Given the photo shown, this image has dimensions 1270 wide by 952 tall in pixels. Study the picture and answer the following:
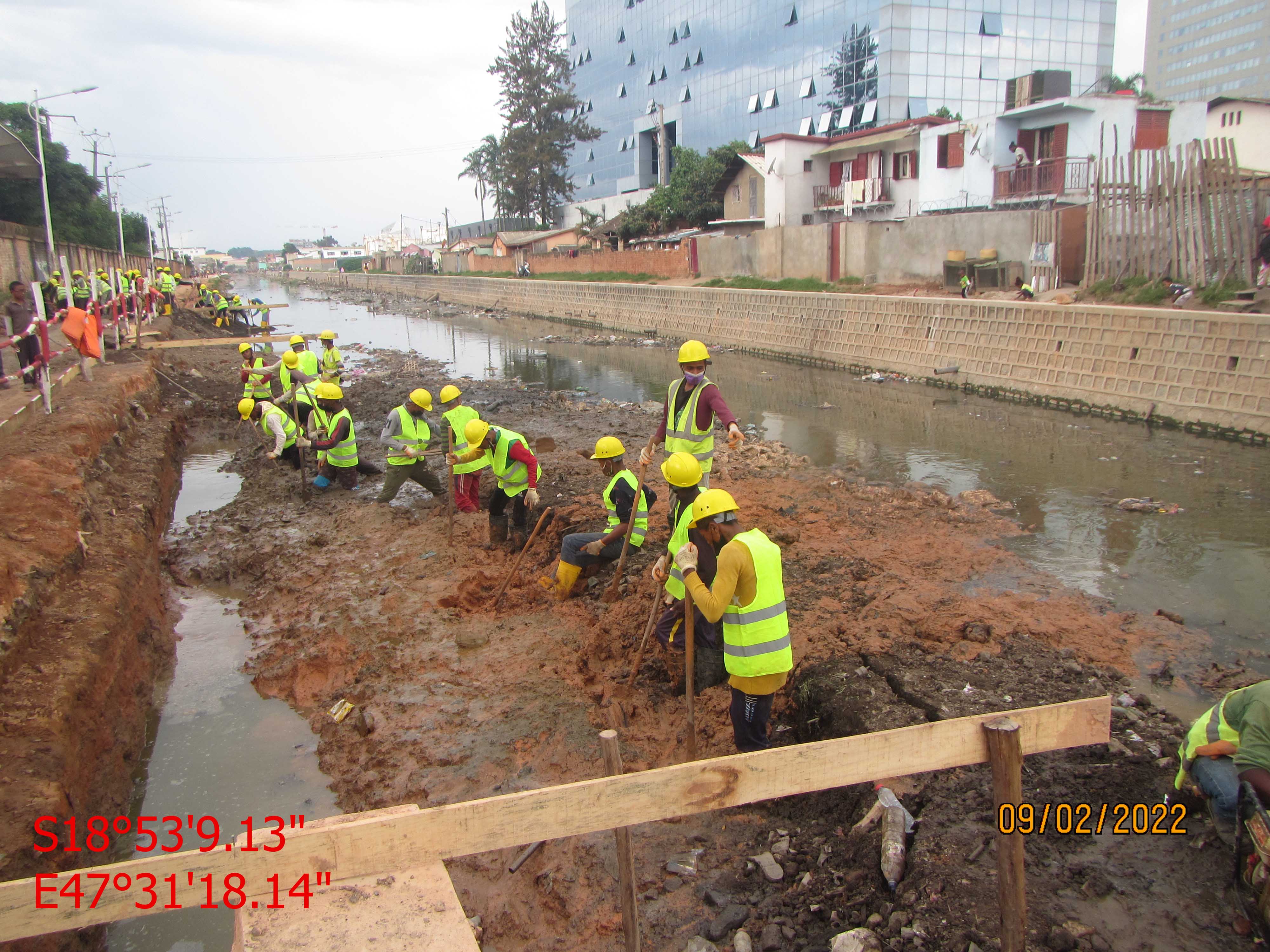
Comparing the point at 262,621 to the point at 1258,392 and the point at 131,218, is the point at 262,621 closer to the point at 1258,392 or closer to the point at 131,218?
the point at 1258,392

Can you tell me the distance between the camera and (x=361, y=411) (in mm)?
16391

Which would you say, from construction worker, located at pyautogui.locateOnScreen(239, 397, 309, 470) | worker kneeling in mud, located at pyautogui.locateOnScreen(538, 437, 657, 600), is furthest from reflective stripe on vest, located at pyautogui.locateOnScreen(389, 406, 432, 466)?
worker kneeling in mud, located at pyautogui.locateOnScreen(538, 437, 657, 600)

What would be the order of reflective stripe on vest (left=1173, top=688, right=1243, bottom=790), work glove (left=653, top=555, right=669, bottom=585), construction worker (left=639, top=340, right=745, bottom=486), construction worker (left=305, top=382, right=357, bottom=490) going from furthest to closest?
construction worker (left=305, top=382, right=357, bottom=490) → construction worker (left=639, top=340, right=745, bottom=486) → work glove (left=653, top=555, right=669, bottom=585) → reflective stripe on vest (left=1173, top=688, right=1243, bottom=790)

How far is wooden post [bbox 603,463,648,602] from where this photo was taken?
598cm

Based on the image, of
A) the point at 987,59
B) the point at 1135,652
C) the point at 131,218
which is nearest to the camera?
the point at 1135,652

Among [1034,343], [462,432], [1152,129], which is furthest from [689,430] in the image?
[1152,129]

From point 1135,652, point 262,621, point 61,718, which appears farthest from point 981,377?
point 61,718

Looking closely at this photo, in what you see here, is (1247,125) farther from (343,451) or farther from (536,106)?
(536,106)

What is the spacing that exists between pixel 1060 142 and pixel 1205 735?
28.5 m

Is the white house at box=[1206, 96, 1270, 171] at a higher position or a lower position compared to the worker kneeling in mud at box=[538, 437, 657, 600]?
higher

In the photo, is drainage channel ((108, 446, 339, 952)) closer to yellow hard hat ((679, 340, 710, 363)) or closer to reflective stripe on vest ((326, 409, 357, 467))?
reflective stripe on vest ((326, 409, 357, 467))

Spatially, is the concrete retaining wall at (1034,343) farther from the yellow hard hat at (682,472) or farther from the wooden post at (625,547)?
the yellow hard hat at (682,472)

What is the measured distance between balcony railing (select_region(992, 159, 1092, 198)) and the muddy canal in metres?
11.6

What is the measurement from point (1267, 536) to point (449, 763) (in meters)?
8.41
